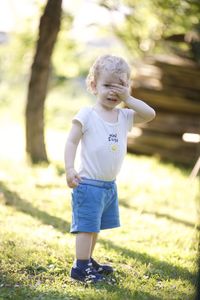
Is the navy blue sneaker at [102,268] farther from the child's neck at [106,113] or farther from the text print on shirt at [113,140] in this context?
the child's neck at [106,113]

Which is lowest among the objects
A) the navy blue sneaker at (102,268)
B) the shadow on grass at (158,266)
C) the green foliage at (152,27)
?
the shadow on grass at (158,266)

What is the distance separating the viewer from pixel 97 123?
4043mm

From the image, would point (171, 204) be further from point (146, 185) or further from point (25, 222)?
point (25, 222)

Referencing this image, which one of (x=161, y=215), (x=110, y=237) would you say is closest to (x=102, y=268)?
(x=110, y=237)

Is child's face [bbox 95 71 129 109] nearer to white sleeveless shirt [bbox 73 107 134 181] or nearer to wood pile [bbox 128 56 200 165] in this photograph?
white sleeveless shirt [bbox 73 107 134 181]

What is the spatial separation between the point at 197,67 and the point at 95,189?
7436 mm

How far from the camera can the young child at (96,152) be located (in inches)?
157

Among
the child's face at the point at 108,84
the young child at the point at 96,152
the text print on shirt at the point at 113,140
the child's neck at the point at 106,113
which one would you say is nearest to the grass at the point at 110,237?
the young child at the point at 96,152

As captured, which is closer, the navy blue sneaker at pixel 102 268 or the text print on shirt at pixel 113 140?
the text print on shirt at pixel 113 140

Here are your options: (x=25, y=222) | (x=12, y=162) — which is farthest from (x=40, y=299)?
(x=12, y=162)

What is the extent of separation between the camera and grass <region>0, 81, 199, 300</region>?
3.96 m

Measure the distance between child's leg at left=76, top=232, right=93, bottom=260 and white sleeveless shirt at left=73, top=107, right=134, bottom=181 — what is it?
0.41 meters

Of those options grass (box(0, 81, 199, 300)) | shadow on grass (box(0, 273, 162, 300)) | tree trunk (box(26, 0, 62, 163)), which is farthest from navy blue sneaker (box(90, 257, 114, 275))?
tree trunk (box(26, 0, 62, 163))

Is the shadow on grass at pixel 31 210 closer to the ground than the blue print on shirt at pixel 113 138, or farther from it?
closer to the ground
